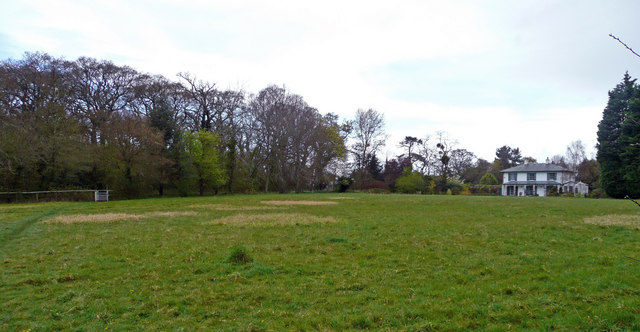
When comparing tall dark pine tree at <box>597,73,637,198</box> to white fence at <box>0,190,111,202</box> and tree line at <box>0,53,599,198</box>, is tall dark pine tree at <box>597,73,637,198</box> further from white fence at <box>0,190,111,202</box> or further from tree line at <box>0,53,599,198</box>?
white fence at <box>0,190,111,202</box>

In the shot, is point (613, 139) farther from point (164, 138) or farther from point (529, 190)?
point (164, 138)

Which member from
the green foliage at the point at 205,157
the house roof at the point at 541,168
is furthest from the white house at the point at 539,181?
the green foliage at the point at 205,157

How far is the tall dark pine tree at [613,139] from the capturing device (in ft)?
147

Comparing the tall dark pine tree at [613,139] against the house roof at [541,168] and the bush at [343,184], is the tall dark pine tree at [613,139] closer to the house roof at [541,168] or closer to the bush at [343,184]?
the house roof at [541,168]

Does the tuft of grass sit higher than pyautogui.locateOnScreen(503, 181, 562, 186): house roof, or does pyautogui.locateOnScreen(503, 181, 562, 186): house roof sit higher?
pyautogui.locateOnScreen(503, 181, 562, 186): house roof

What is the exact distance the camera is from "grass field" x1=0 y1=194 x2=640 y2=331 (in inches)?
188

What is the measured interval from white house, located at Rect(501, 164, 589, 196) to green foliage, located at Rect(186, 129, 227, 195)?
54361mm

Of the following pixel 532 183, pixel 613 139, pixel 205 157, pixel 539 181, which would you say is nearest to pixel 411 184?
pixel 532 183

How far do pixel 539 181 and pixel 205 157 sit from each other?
2392 inches

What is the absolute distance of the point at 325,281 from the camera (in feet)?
21.8

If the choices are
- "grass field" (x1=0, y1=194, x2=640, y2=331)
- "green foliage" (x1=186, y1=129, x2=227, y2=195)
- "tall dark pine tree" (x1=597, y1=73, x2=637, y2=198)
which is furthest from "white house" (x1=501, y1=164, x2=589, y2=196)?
"grass field" (x1=0, y1=194, x2=640, y2=331)

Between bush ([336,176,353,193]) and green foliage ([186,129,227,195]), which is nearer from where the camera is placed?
green foliage ([186,129,227,195])

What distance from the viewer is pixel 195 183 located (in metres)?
45.0

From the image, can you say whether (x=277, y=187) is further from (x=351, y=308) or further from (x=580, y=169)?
(x=580, y=169)
